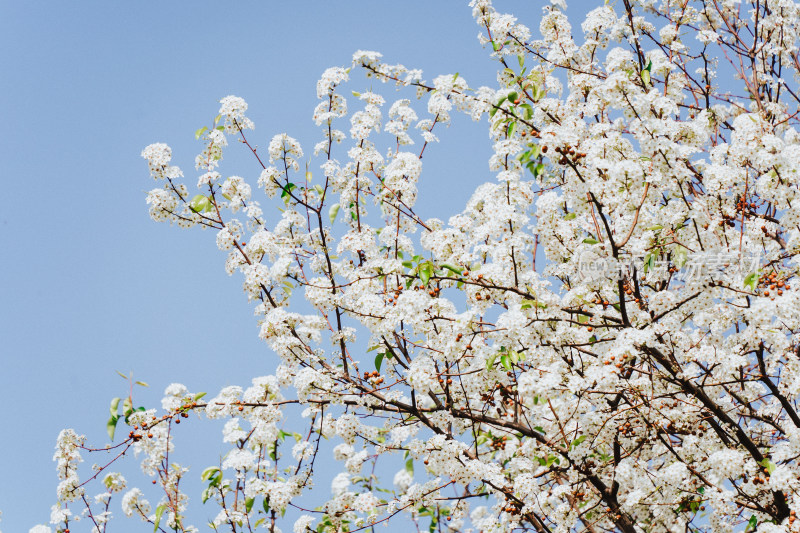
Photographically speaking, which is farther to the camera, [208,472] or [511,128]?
[208,472]

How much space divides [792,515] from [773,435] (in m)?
1.60

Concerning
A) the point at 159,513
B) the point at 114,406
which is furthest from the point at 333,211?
the point at 159,513

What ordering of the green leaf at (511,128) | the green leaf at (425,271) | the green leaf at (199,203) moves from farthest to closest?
the green leaf at (199,203)
the green leaf at (511,128)
the green leaf at (425,271)

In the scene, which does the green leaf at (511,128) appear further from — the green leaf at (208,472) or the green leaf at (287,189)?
the green leaf at (208,472)

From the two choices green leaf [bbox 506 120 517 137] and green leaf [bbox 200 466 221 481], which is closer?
green leaf [bbox 506 120 517 137]

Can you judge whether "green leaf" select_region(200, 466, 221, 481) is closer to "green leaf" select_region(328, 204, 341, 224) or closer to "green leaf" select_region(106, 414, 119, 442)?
"green leaf" select_region(106, 414, 119, 442)

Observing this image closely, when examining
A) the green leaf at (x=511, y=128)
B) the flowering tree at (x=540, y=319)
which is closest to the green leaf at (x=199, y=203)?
the flowering tree at (x=540, y=319)

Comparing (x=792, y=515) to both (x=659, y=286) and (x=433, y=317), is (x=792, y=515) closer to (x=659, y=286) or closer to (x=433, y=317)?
(x=659, y=286)

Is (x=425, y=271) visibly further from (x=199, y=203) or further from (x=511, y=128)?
(x=199, y=203)

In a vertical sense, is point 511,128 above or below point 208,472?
above

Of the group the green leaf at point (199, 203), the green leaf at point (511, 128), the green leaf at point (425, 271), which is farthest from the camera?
the green leaf at point (199, 203)

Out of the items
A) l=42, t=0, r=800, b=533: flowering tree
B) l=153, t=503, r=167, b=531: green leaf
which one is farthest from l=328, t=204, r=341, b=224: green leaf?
l=153, t=503, r=167, b=531: green leaf

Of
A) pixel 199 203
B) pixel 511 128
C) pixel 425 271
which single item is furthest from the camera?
pixel 199 203

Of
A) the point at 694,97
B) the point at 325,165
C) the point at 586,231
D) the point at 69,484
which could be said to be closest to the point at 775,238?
the point at 586,231
